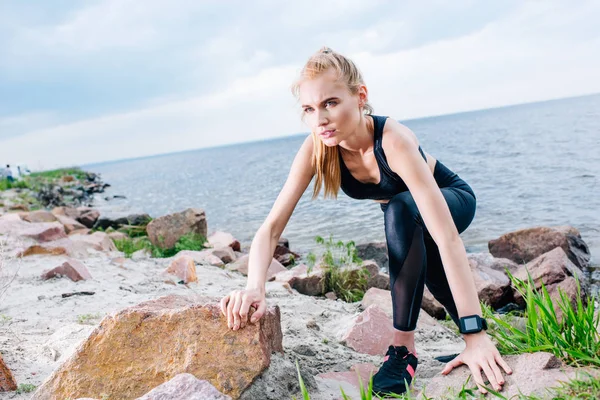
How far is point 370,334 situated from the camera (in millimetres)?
3600

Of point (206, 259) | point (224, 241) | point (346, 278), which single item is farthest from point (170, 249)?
point (346, 278)

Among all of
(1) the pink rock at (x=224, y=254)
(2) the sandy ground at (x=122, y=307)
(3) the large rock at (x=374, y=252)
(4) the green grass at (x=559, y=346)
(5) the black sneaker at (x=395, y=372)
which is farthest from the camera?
(1) the pink rock at (x=224, y=254)

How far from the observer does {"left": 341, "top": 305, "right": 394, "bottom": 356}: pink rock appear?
3529 mm

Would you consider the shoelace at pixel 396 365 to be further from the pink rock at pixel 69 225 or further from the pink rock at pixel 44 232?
the pink rock at pixel 69 225

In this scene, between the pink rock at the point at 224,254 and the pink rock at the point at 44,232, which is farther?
the pink rock at the point at 224,254

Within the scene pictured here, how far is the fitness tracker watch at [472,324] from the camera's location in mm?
2381

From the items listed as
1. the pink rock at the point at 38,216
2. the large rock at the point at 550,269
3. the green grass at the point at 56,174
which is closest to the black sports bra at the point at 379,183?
the large rock at the point at 550,269

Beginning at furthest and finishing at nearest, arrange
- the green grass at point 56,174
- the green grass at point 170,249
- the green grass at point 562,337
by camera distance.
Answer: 1. the green grass at point 56,174
2. the green grass at point 170,249
3. the green grass at point 562,337

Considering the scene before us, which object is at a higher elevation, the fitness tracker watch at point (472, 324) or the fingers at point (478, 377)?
the fitness tracker watch at point (472, 324)

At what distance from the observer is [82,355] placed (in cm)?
252

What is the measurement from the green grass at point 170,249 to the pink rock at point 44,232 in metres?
1.09

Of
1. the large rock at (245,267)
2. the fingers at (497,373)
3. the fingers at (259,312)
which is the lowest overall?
the large rock at (245,267)

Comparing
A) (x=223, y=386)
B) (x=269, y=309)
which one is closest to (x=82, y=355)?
(x=223, y=386)

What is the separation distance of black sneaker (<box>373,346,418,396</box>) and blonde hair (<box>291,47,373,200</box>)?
97 cm
